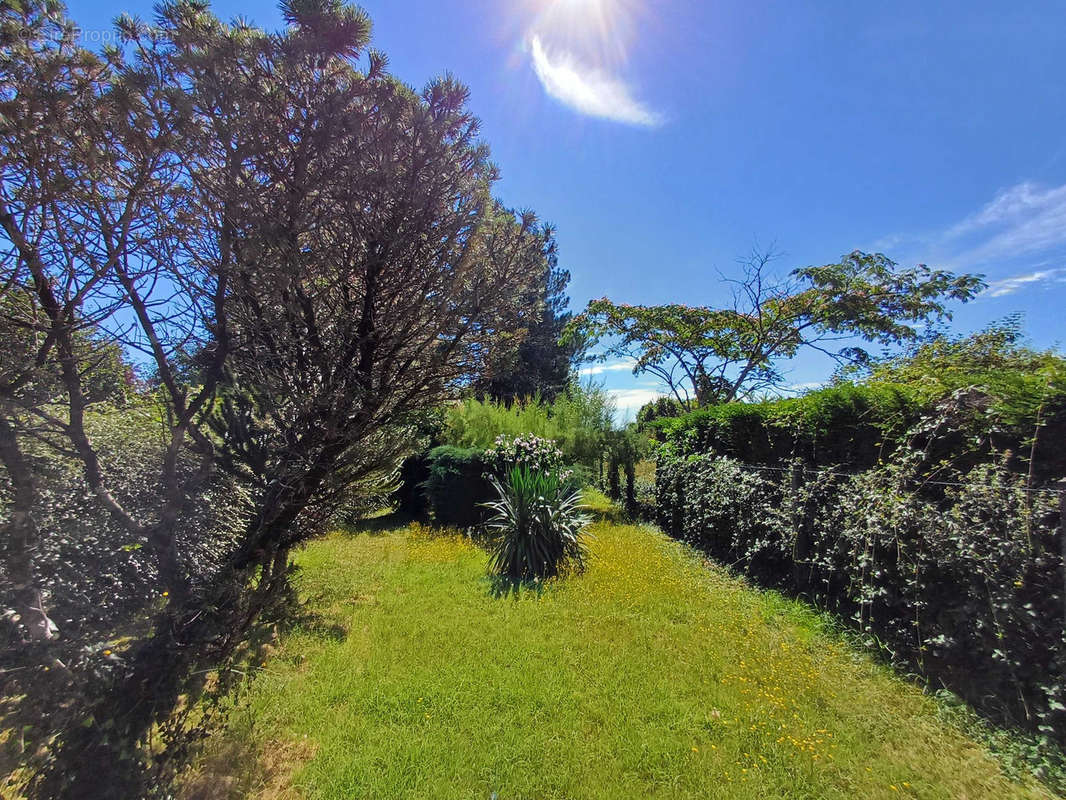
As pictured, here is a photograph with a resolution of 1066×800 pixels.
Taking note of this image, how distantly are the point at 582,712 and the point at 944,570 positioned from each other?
2.82m

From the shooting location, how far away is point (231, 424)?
8.52 ft

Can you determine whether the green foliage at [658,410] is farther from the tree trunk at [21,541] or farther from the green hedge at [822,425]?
the tree trunk at [21,541]

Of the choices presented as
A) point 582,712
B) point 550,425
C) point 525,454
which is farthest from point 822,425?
point 550,425

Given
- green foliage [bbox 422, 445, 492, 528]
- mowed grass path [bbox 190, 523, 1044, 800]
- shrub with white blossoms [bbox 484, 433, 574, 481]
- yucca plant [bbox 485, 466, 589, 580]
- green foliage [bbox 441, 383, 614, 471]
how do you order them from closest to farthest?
mowed grass path [bbox 190, 523, 1044, 800], yucca plant [bbox 485, 466, 589, 580], shrub with white blossoms [bbox 484, 433, 574, 481], green foliage [bbox 422, 445, 492, 528], green foliage [bbox 441, 383, 614, 471]

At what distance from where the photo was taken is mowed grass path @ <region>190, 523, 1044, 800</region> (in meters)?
2.34

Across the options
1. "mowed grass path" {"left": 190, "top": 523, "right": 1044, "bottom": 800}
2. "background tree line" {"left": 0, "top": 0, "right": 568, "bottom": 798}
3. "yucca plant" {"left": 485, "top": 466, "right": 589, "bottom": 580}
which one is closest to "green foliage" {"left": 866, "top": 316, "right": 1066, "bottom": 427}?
"mowed grass path" {"left": 190, "top": 523, "right": 1044, "bottom": 800}

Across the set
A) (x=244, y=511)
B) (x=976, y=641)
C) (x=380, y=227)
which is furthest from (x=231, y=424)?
(x=976, y=641)

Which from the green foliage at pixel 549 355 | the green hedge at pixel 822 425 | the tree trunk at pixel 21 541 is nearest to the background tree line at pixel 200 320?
the tree trunk at pixel 21 541

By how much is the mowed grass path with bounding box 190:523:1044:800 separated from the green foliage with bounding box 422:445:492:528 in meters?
4.18

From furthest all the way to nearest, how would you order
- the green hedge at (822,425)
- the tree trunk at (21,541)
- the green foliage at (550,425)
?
the green foliage at (550,425)
the green hedge at (822,425)
the tree trunk at (21,541)

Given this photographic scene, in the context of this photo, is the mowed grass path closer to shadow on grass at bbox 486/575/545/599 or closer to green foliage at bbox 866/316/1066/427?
shadow on grass at bbox 486/575/545/599

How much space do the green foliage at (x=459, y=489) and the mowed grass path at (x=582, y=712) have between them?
418 centimetres

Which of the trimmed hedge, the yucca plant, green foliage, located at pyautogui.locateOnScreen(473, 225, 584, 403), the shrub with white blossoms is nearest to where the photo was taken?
the trimmed hedge

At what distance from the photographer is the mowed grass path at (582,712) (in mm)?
2338
